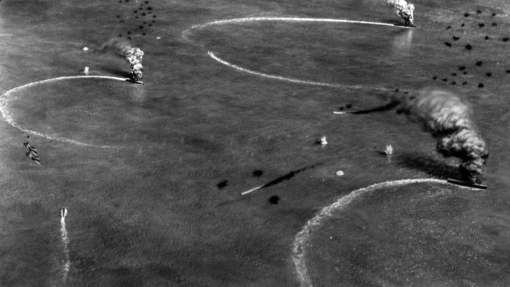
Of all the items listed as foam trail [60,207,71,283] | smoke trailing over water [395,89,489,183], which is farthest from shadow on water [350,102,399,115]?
foam trail [60,207,71,283]

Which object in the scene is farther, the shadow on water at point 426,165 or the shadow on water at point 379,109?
the shadow on water at point 379,109

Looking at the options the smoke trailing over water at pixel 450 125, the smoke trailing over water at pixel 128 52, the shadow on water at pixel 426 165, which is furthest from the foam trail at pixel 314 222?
the smoke trailing over water at pixel 128 52

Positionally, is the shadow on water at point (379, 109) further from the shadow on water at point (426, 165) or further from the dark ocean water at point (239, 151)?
the shadow on water at point (426, 165)

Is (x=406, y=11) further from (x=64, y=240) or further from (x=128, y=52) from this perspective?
(x=64, y=240)

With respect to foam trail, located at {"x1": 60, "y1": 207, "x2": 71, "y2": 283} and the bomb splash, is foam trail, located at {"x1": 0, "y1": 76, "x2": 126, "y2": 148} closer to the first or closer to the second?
foam trail, located at {"x1": 60, "y1": 207, "x2": 71, "y2": 283}

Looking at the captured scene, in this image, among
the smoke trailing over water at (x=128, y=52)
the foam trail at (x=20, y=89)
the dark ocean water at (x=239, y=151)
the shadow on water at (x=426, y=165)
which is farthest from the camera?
the smoke trailing over water at (x=128, y=52)

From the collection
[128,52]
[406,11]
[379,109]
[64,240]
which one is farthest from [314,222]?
[406,11]

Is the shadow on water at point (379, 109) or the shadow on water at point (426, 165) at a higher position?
the shadow on water at point (379, 109)
